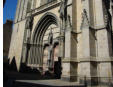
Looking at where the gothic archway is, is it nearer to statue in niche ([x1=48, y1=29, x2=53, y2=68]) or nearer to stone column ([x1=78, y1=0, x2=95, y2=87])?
statue in niche ([x1=48, y1=29, x2=53, y2=68])

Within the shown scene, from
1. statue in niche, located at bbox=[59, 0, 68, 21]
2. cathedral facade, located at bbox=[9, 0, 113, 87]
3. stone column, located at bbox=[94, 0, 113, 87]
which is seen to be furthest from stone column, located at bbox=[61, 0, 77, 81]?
statue in niche, located at bbox=[59, 0, 68, 21]

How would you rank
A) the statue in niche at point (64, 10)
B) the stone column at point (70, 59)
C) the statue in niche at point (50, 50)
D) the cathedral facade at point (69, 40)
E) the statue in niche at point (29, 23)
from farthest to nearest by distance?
the statue in niche at point (29, 23) < the statue in niche at point (50, 50) < the statue in niche at point (64, 10) < the stone column at point (70, 59) < the cathedral facade at point (69, 40)

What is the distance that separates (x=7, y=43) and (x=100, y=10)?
22409 millimetres

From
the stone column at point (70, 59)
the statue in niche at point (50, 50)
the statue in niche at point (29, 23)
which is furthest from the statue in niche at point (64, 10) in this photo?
the statue in niche at point (29, 23)

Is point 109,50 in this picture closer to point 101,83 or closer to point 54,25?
point 101,83

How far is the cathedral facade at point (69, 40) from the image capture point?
8367mm

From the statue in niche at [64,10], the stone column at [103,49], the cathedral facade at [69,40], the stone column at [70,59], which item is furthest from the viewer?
the statue in niche at [64,10]

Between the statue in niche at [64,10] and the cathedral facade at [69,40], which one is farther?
the statue in niche at [64,10]

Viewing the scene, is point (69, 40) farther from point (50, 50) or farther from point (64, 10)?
point (50, 50)

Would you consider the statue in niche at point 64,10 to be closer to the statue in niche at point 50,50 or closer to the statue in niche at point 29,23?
the statue in niche at point 50,50

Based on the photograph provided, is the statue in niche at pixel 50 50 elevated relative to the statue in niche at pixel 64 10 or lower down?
lower down

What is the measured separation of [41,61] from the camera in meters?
15.7

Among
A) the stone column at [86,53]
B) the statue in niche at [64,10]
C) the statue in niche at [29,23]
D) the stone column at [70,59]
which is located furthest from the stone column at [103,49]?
the statue in niche at [29,23]

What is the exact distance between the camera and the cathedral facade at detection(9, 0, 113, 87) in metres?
8.37
